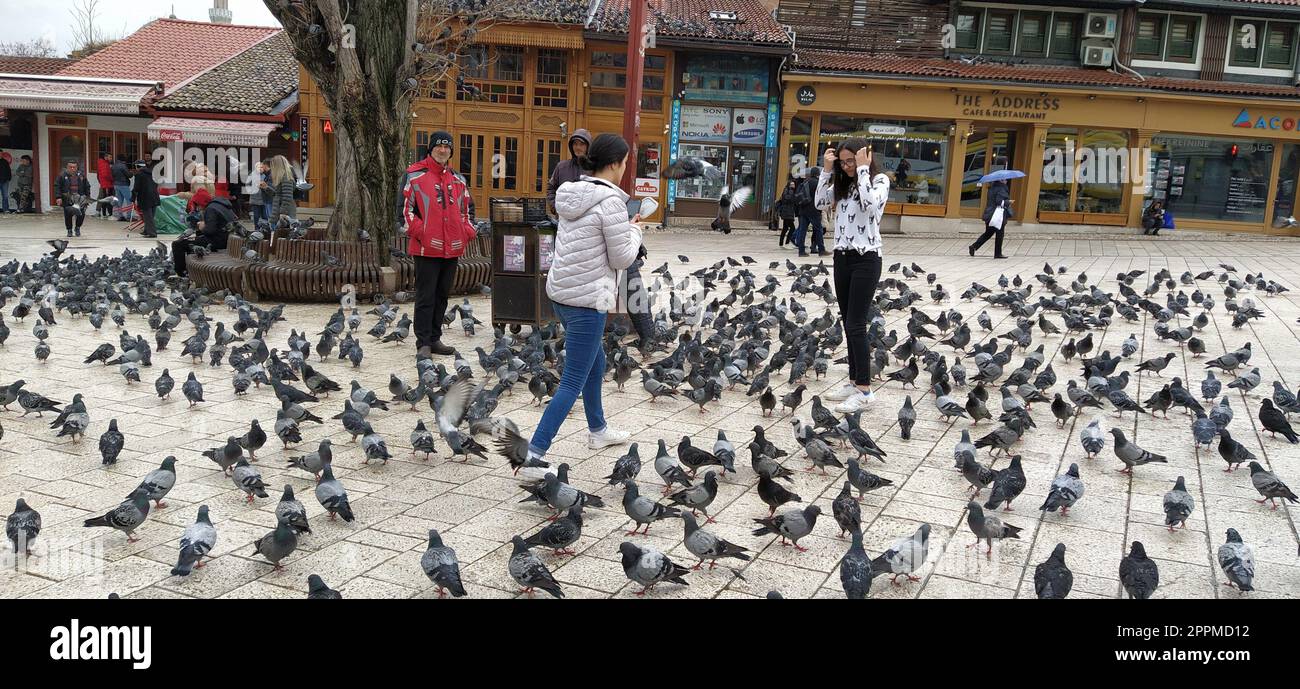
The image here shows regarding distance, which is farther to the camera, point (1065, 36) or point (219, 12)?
point (219, 12)

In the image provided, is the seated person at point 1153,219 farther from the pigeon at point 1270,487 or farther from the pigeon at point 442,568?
the pigeon at point 442,568

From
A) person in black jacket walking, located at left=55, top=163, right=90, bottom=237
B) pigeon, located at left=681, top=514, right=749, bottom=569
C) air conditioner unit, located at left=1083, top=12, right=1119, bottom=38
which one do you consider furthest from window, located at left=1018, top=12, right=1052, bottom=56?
pigeon, located at left=681, top=514, right=749, bottom=569

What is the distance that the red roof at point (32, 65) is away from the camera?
30953mm

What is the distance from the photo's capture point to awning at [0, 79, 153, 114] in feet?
85.5

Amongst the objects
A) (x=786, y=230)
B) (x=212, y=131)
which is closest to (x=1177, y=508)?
(x=786, y=230)

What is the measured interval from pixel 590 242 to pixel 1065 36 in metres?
27.4

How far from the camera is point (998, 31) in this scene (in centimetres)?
2791

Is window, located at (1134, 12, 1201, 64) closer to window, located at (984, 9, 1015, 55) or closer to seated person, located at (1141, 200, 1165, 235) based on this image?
window, located at (984, 9, 1015, 55)

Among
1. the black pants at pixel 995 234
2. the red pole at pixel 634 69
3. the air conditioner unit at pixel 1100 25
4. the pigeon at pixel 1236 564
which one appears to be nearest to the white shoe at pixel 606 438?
the pigeon at pixel 1236 564

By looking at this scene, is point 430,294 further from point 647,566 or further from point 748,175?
point 748,175

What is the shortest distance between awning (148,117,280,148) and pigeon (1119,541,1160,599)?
26.9 meters

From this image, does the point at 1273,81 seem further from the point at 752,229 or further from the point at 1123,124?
the point at 752,229

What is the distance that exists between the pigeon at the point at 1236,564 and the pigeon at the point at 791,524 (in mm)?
1798

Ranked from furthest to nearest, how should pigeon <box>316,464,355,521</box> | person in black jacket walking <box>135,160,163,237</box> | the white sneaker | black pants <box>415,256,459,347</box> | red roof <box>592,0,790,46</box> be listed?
red roof <box>592,0,790,46</box> → person in black jacket walking <box>135,160,163,237</box> → black pants <box>415,256,459,347</box> → the white sneaker → pigeon <box>316,464,355,521</box>
